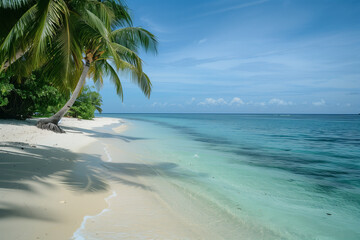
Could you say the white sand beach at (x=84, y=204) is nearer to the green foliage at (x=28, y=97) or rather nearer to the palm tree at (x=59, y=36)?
the palm tree at (x=59, y=36)

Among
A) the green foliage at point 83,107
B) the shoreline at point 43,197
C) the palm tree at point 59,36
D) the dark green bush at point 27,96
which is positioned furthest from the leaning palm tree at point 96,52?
the green foliage at point 83,107

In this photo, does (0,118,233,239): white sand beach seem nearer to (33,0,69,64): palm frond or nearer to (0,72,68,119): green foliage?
(33,0,69,64): palm frond

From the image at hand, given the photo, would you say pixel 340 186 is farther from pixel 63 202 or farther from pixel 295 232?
pixel 63 202

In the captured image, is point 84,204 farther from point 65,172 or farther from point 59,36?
point 59,36

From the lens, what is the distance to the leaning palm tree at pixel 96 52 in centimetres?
616

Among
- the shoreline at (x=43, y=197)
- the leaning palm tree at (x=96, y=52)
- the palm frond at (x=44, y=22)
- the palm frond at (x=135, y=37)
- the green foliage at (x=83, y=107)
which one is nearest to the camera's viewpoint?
the shoreline at (x=43, y=197)

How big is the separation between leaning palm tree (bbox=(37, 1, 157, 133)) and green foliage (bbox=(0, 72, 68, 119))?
70.5 inches

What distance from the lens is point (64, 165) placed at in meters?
4.93

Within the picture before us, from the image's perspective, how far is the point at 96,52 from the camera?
1084cm

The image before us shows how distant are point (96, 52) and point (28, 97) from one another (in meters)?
5.19

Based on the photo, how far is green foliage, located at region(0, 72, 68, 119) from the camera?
38.5 ft

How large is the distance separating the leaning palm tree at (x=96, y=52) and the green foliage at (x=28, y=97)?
1791mm

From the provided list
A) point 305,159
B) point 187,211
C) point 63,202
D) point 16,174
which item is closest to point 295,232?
point 187,211

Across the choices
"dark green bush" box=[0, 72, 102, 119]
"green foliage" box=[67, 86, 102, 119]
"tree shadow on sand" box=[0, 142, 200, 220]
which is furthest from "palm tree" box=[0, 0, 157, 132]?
Answer: "green foliage" box=[67, 86, 102, 119]
